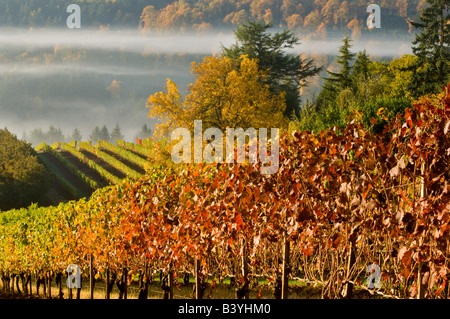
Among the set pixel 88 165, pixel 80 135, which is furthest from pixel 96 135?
pixel 88 165

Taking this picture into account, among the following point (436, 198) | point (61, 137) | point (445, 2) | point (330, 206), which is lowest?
point (61, 137)

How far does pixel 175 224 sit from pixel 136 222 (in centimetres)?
85

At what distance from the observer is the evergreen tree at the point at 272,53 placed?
49.6 metres

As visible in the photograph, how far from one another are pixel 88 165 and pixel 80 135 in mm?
132393

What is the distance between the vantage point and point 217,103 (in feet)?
124

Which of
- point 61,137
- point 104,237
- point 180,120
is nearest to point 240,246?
point 104,237

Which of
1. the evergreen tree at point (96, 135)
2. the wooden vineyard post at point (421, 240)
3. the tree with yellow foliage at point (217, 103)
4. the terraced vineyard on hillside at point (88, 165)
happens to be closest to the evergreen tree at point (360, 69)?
the tree with yellow foliage at point (217, 103)

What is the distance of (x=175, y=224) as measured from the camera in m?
6.43

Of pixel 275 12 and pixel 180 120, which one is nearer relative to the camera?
pixel 180 120

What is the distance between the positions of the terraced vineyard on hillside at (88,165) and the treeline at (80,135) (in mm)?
94949

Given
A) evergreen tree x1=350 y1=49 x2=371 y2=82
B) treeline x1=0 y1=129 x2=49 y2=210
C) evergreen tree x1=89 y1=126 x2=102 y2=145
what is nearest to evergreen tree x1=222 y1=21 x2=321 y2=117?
evergreen tree x1=350 y1=49 x2=371 y2=82

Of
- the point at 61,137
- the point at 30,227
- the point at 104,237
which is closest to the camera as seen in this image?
the point at 104,237

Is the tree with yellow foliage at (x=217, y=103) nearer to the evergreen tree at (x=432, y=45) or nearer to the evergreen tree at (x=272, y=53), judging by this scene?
the evergreen tree at (x=272, y=53)
